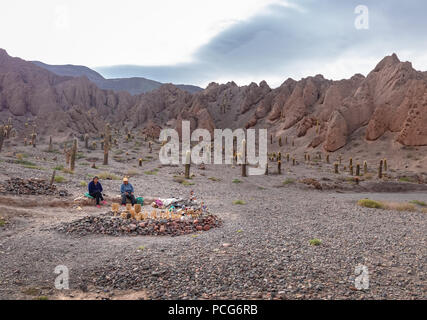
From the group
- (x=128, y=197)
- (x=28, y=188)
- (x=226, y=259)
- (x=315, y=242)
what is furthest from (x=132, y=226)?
(x=28, y=188)

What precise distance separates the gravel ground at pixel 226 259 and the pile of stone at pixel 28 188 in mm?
1573

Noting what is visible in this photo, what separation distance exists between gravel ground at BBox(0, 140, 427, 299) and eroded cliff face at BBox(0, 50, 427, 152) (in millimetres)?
35903

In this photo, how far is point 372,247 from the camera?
7.54m

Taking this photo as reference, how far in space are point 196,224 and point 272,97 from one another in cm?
6817

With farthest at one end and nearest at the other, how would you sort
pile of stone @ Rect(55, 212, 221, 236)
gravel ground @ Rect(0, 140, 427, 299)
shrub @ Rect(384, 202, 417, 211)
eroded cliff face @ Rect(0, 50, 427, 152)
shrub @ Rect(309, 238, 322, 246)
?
eroded cliff face @ Rect(0, 50, 427, 152)
shrub @ Rect(384, 202, 417, 211)
pile of stone @ Rect(55, 212, 221, 236)
shrub @ Rect(309, 238, 322, 246)
gravel ground @ Rect(0, 140, 427, 299)

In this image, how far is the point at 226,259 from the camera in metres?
6.21

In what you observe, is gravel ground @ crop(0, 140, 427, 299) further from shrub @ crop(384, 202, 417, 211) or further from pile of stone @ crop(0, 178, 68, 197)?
shrub @ crop(384, 202, 417, 211)

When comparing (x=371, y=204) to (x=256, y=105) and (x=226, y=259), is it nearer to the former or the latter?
(x=226, y=259)

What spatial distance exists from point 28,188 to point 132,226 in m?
6.75

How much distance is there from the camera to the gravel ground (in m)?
4.96

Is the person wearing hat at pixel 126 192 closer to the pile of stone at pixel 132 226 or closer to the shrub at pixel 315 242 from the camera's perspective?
the pile of stone at pixel 132 226

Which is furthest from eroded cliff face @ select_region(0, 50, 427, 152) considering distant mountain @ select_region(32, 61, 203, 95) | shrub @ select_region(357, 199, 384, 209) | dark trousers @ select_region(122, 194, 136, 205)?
distant mountain @ select_region(32, 61, 203, 95)

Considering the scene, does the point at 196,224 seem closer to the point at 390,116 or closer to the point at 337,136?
the point at 337,136
